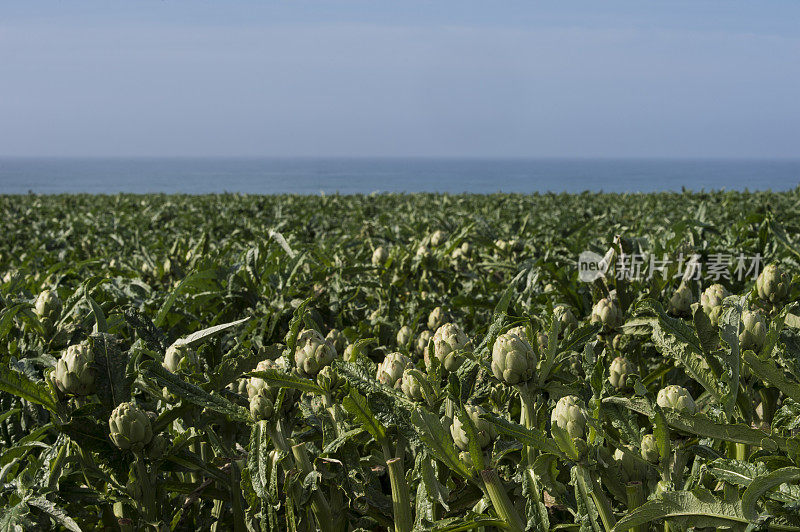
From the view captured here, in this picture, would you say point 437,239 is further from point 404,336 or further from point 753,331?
point 753,331

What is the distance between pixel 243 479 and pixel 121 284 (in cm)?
202

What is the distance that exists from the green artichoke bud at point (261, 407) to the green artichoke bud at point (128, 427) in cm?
20

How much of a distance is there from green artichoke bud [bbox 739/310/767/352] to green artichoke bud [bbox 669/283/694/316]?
24.9 inches

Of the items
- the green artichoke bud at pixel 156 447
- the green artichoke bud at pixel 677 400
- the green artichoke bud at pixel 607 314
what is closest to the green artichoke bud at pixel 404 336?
the green artichoke bud at pixel 607 314

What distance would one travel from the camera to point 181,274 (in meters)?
3.33

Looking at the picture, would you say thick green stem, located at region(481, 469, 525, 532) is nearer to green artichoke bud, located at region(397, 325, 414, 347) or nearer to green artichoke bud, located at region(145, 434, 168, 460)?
green artichoke bud, located at region(145, 434, 168, 460)

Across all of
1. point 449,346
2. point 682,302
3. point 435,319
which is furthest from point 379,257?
point 449,346

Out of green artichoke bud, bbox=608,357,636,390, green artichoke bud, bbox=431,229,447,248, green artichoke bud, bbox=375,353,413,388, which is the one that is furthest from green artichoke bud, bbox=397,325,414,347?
green artichoke bud, bbox=431,229,447,248

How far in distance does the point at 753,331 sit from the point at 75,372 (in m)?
1.36

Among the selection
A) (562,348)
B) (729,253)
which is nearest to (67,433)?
(562,348)

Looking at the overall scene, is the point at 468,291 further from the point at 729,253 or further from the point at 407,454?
the point at 407,454

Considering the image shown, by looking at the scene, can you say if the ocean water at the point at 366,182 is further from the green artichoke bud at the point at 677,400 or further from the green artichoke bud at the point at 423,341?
the green artichoke bud at the point at 677,400

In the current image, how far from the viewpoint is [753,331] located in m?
1.34

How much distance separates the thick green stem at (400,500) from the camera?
1250 mm
